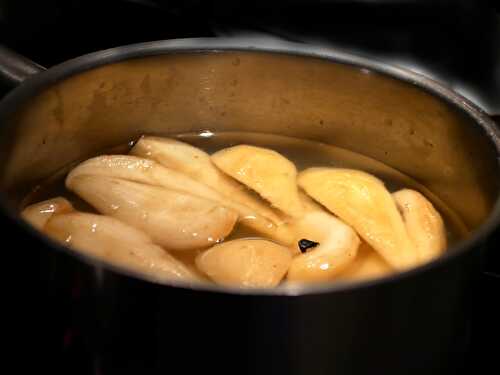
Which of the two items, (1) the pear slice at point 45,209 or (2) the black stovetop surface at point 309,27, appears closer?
(1) the pear slice at point 45,209

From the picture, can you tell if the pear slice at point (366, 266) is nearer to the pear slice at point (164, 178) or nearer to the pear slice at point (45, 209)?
the pear slice at point (164, 178)

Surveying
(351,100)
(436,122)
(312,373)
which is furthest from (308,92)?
(312,373)

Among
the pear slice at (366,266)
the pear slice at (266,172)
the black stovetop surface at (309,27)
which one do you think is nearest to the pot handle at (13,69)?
the pear slice at (266,172)

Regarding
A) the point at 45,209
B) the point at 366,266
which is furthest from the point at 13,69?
the point at 366,266

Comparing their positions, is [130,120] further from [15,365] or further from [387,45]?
[387,45]

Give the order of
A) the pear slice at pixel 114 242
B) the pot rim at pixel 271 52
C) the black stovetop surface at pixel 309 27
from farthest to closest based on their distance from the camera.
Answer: the black stovetop surface at pixel 309 27, the pear slice at pixel 114 242, the pot rim at pixel 271 52

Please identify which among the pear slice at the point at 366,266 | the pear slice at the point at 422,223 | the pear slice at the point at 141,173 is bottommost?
the pear slice at the point at 366,266

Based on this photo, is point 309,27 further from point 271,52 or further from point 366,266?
point 366,266
